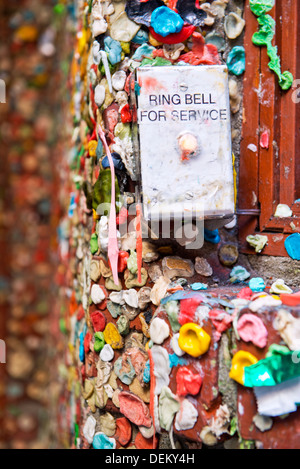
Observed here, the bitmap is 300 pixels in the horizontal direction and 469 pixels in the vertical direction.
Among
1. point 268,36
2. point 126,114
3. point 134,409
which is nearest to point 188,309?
point 134,409

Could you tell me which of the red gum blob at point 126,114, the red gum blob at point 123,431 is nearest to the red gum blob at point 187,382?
the red gum blob at point 123,431

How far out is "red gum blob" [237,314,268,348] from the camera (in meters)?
0.68

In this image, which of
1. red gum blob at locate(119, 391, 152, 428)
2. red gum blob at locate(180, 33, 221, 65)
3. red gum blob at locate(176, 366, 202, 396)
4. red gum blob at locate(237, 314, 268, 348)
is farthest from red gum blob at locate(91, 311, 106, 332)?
red gum blob at locate(180, 33, 221, 65)

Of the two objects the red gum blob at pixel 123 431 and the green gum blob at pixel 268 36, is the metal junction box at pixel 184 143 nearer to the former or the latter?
the green gum blob at pixel 268 36

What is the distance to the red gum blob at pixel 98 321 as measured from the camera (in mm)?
997

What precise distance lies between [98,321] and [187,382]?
295 millimetres

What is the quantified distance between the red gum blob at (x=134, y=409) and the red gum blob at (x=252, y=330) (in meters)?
0.28

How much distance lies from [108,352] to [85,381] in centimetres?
15

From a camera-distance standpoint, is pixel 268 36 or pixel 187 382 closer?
pixel 187 382

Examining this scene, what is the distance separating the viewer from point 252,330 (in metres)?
0.70

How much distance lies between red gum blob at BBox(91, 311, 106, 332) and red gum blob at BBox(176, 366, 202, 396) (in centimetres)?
25

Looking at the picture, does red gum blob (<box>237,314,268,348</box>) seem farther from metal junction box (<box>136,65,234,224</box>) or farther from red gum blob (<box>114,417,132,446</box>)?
red gum blob (<box>114,417,132,446</box>)

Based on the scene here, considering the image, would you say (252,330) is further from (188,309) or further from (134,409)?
(134,409)

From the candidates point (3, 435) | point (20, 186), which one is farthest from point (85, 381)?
point (20, 186)
